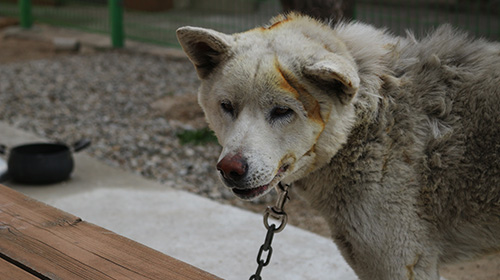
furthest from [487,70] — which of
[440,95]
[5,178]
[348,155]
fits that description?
[5,178]

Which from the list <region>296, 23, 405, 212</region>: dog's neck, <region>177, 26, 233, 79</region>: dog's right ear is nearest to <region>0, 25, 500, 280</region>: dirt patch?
<region>296, 23, 405, 212</region>: dog's neck

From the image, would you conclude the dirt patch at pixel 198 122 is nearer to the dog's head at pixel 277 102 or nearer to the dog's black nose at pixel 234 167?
the dog's head at pixel 277 102

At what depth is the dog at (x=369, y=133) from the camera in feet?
6.98

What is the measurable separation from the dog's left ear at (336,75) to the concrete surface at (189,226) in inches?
54.9

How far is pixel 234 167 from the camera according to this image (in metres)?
2.01

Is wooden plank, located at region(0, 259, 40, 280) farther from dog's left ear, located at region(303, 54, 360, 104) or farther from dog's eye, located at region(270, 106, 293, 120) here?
dog's left ear, located at region(303, 54, 360, 104)

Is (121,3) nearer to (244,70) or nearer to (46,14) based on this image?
(46,14)

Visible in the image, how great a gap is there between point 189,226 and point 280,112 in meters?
1.81

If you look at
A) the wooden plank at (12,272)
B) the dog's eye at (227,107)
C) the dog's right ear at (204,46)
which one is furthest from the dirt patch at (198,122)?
the wooden plank at (12,272)

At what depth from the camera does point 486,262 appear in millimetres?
3508

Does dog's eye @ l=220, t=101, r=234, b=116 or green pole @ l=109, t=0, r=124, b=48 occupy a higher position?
dog's eye @ l=220, t=101, r=234, b=116

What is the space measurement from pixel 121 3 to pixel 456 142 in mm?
7940

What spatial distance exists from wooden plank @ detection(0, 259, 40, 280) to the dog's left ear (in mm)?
1182

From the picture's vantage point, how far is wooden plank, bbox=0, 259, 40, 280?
6.07 feet
